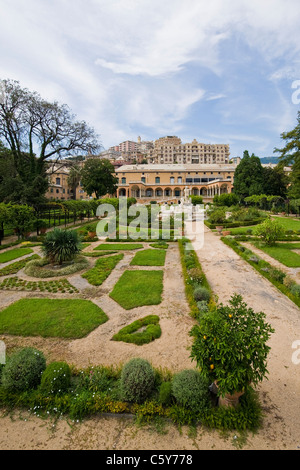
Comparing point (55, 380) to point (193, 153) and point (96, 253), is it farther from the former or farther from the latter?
point (193, 153)

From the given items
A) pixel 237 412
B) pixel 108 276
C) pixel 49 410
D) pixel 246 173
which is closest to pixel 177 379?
pixel 237 412

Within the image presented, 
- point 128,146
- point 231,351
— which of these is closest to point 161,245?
point 231,351

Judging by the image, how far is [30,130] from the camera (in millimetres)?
27375

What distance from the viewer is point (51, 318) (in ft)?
22.3

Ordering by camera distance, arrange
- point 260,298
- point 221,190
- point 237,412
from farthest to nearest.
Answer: point 221,190 → point 260,298 → point 237,412

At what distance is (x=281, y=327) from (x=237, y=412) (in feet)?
11.2

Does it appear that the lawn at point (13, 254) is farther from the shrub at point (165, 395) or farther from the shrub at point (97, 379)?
the shrub at point (165, 395)

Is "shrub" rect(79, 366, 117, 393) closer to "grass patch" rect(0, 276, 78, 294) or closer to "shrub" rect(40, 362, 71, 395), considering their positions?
"shrub" rect(40, 362, 71, 395)

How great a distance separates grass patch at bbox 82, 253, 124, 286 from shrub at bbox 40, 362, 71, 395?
17.9 feet

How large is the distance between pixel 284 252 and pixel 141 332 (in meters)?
11.4

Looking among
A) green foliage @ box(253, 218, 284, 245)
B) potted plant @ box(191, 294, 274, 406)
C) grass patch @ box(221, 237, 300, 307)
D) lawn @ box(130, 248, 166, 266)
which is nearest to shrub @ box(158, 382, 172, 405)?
potted plant @ box(191, 294, 274, 406)

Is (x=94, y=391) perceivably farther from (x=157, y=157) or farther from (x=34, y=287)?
(x=157, y=157)

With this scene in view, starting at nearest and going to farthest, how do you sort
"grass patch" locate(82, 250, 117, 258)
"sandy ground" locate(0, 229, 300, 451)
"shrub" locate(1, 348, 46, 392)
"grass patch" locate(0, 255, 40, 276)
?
1. "sandy ground" locate(0, 229, 300, 451)
2. "shrub" locate(1, 348, 46, 392)
3. "grass patch" locate(0, 255, 40, 276)
4. "grass patch" locate(82, 250, 117, 258)

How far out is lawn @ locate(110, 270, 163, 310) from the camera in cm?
783
